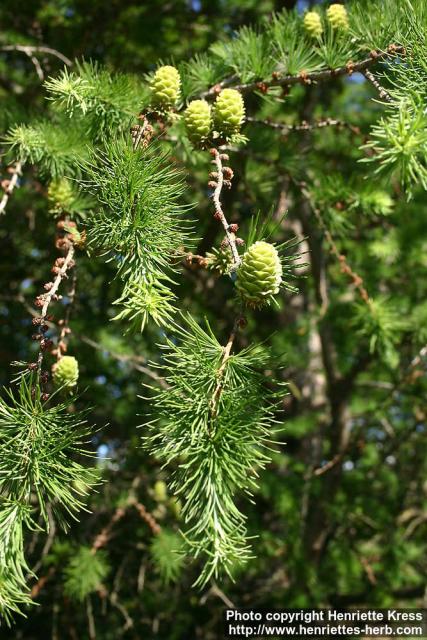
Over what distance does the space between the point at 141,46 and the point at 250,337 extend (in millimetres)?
1539

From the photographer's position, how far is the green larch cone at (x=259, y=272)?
737mm

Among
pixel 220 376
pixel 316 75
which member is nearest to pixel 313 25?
pixel 316 75

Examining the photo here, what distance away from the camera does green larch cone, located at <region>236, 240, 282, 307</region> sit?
0.74 m

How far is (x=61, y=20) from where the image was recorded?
2.42m

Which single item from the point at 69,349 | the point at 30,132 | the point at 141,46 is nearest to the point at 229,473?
the point at 30,132

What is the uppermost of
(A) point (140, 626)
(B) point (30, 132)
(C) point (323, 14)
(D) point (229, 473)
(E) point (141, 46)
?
(E) point (141, 46)

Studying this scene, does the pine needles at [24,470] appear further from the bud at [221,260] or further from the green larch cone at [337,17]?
the green larch cone at [337,17]

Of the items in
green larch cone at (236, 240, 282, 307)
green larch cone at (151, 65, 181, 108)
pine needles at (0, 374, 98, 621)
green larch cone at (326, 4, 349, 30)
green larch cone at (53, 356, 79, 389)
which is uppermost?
green larch cone at (326, 4, 349, 30)

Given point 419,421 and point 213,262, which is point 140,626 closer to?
point 419,421

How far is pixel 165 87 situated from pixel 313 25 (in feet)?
1.42

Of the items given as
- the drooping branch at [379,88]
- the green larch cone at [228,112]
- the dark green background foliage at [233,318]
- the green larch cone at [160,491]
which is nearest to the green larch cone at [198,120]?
the green larch cone at [228,112]

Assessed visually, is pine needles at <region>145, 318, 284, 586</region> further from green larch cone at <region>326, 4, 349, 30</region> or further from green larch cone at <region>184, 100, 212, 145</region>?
green larch cone at <region>326, 4, 349, 30</region>

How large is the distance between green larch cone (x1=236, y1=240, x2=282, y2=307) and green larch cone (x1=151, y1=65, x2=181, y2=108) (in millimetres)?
416

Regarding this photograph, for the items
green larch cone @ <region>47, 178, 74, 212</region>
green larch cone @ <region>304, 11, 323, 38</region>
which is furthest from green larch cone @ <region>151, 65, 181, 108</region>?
green larch cone @ <region>304, 11, 323, 38</region>
